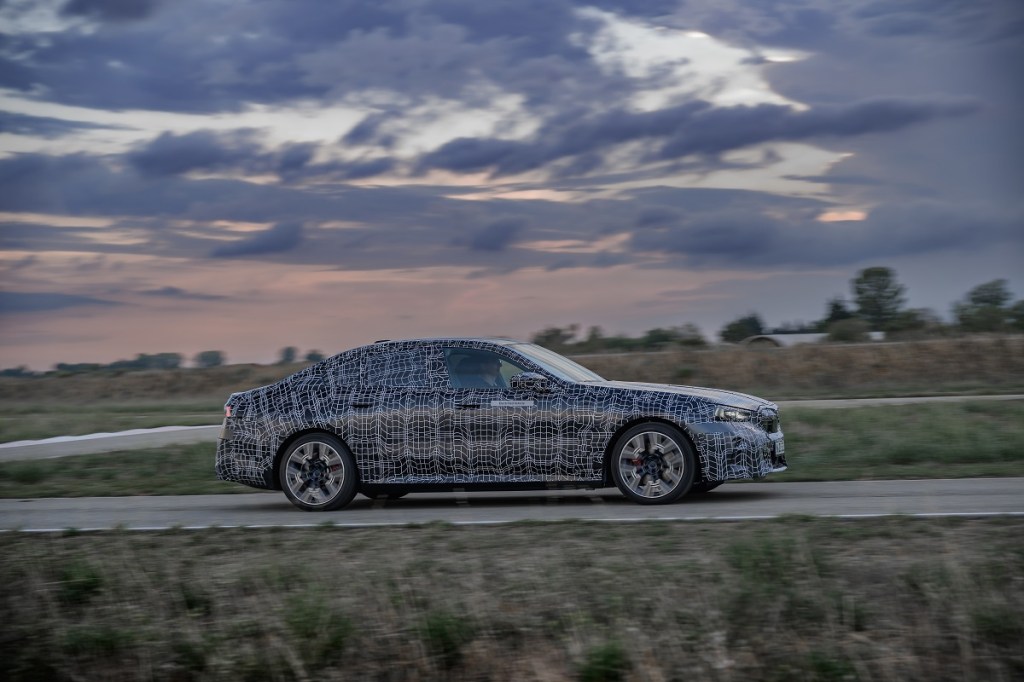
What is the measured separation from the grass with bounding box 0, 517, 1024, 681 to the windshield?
326 cm

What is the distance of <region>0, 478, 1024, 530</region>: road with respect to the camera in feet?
31.3

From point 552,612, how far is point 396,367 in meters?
5.35

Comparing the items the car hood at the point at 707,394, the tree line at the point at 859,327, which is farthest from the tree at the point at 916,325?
the car hood at the point at 707,394

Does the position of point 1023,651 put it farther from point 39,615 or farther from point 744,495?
point 744,495

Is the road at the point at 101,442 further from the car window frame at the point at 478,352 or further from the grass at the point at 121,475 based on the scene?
the car window frame at the point at 478,352

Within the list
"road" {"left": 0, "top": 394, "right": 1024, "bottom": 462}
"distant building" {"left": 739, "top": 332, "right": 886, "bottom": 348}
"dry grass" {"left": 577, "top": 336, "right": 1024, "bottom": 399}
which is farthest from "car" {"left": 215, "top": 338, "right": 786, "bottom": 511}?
"distant building" {"left": 739, "top": 332, "right": 886, "bottom": 348}

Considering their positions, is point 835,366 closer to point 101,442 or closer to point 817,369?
point 817,369

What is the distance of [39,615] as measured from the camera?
21.2 feet

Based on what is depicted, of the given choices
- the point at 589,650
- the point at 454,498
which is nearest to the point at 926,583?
the point at 589,650

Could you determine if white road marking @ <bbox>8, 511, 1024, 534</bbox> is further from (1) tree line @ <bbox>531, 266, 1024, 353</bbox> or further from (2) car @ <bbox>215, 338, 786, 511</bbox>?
(1) tree line @ <bbox>531, 266, 1024, 353</bbox>

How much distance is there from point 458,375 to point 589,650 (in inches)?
227

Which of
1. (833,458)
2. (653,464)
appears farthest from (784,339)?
(653,464)

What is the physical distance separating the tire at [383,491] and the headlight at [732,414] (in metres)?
2.97

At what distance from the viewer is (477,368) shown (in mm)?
10961
